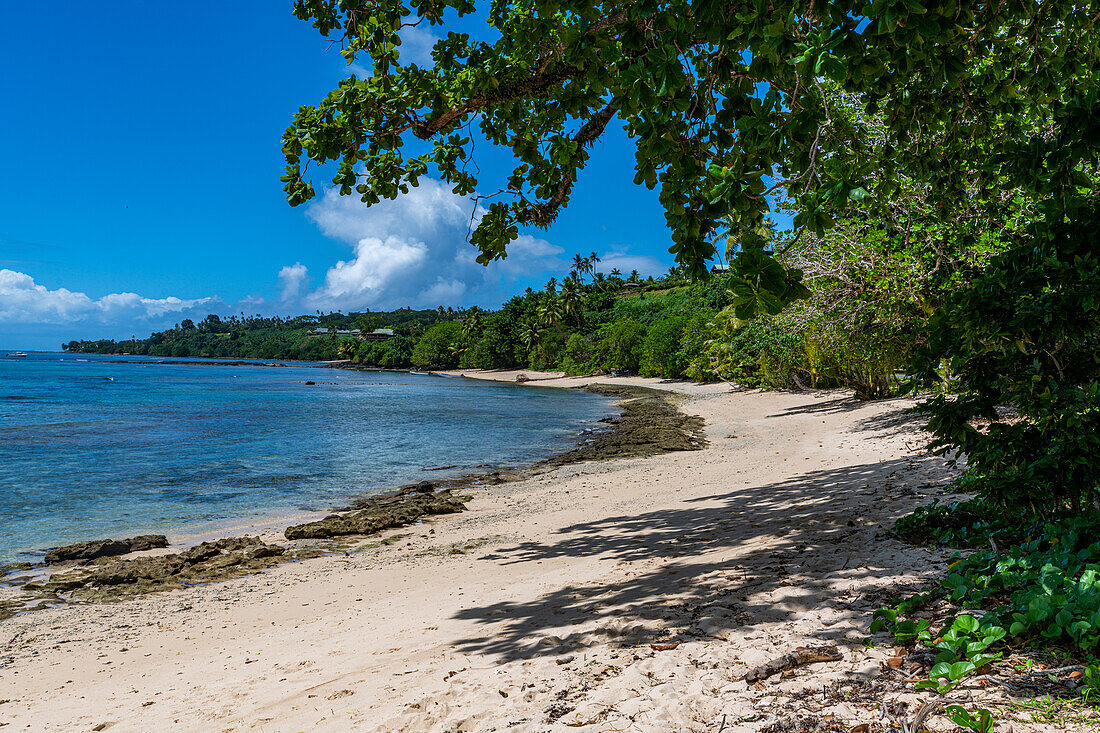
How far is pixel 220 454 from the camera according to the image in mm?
20078

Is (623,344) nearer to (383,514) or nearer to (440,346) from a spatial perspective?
(440,346)

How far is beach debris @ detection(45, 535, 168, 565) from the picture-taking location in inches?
347

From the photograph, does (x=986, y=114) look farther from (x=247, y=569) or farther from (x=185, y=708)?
(x=247, y=569)

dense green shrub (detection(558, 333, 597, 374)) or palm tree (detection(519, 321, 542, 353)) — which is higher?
palm tree (detection(519, 321, 542, 353))

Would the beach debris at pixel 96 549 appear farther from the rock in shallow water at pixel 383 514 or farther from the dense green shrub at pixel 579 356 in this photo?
the dense green shrub at pixel 579 356

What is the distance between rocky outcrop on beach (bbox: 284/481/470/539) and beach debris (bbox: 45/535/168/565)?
2.27m

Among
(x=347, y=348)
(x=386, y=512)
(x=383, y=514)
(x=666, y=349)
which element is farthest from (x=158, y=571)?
(x=347, y=348)

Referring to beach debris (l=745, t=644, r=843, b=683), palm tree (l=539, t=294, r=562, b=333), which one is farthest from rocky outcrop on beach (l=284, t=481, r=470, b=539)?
palm tree (l=539, t=294, r=562, b=333)

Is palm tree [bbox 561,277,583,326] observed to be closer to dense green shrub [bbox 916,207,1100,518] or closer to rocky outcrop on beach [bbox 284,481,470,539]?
rocky outcrop on beach [bbox 284,481,470,539]

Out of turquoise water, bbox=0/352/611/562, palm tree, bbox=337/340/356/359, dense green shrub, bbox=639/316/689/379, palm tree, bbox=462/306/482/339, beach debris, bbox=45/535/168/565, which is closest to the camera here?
beach debris, bbox=45/535/168/565

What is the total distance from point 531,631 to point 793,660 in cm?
185

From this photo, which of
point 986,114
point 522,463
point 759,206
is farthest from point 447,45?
→ point 522,463

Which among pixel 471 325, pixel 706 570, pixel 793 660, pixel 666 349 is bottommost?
pixel 706 570

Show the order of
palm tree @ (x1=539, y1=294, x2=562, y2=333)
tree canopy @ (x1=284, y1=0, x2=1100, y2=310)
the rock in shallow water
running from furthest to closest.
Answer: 1. palm tree @ (x1=539, y1=294, x2=562, y2=333)
2. the rock in shallow water
3. tree canopy @ (x1=284, y1=0, x2=1100, y2=310)
